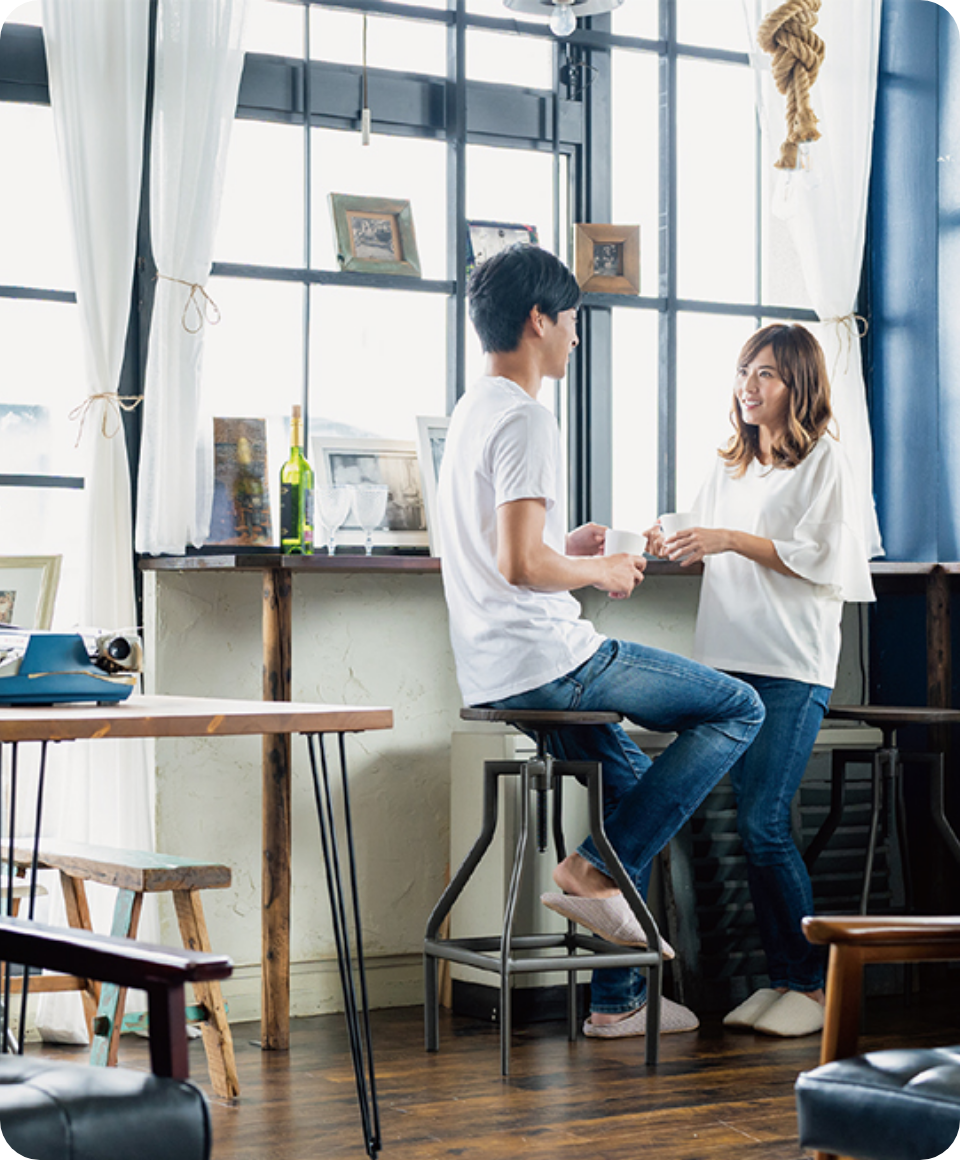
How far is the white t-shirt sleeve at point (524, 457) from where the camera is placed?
3.14 m

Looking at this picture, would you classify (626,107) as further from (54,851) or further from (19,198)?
(54,851)

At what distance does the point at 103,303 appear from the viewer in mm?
3686

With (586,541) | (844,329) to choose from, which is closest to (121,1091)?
(586,541)

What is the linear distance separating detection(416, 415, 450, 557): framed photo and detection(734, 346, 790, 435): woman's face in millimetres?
779

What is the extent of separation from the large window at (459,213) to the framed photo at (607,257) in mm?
55

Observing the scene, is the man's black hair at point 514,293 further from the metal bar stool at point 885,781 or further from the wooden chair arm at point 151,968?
the wooden chair arm at point 151,968

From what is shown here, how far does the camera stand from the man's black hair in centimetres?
332

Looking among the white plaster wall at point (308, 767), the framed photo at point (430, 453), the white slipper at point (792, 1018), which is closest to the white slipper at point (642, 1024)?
the white slipper at point (792, 1018)

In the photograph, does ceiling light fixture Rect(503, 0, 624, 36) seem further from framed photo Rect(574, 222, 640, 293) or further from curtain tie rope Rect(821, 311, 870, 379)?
curtain tie rope Rect(821, 311, 870, 379)

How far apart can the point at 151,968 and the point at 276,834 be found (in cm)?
198

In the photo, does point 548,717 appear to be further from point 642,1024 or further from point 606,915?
point 642,1024

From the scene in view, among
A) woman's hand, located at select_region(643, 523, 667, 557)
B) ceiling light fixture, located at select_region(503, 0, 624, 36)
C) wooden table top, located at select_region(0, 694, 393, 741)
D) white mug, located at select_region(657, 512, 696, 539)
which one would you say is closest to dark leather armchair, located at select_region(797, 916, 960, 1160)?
wooden table top, located at select_region(0, 694, 393, 741)

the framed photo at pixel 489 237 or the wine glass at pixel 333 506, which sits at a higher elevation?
the framed photo at pixel 489 237

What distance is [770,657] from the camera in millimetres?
3668
